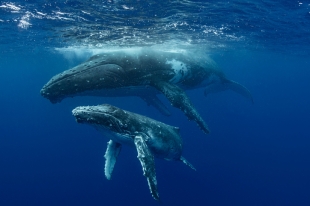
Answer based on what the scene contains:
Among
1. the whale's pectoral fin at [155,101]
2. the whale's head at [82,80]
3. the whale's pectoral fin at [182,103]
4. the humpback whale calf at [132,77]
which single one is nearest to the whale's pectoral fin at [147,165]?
the whale's head at [82,80]

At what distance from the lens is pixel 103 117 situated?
700 centimetres

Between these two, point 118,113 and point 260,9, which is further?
point 260,9

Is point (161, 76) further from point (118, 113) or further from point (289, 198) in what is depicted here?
point (289, 198)

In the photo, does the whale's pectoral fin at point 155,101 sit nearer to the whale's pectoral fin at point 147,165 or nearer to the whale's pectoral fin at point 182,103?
the whale's pectoral fin at point 182,103

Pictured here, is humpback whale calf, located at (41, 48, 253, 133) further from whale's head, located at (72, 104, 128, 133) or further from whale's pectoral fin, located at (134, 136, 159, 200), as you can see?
whale's pectoral fin, located at (134, 136, 159, 200)

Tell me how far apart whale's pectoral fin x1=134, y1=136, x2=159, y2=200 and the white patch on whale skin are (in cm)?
578

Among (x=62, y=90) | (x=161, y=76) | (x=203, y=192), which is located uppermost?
(x=62, y=90)

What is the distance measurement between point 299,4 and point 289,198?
19.8 meters

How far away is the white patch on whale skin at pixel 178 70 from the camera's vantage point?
1230cm

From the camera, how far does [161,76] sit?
1170cm

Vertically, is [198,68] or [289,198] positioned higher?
[198,68]

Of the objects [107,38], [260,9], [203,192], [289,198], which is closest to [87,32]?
[107,38]

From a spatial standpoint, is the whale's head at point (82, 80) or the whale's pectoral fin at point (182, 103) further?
the whale's pectoral fin at point (182, 103)

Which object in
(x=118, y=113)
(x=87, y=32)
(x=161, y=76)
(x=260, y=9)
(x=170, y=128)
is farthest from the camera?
(x=87, y=32)
